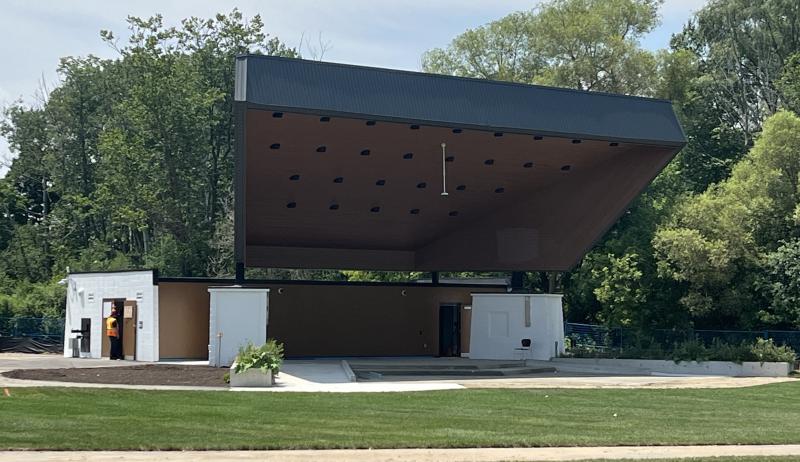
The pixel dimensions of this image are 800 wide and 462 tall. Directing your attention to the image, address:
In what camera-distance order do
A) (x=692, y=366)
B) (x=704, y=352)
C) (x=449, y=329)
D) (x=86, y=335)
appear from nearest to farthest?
(x=692, y=366), (x=704, y=352), (x=86, y=335), (x=449, y=329)

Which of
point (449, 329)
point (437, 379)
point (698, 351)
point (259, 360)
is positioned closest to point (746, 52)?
point (449, 329)

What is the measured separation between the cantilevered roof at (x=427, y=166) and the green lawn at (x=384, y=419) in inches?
311

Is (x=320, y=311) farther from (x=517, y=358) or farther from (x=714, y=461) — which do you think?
(x=714, y=461)

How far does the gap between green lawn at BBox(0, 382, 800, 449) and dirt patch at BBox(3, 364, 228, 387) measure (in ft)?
9.73

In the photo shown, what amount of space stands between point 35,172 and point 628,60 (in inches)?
1769

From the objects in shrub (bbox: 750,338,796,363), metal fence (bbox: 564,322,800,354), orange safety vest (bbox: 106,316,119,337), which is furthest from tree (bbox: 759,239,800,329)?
orange safety vest (bbox: 106,316,119,337)

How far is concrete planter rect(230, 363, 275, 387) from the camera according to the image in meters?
23.0

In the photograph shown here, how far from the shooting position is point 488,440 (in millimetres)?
13773

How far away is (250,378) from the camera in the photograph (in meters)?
23.1

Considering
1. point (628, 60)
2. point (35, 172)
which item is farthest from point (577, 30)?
point (35, 172)

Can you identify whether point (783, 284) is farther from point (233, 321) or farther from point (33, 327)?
point (33, 327)

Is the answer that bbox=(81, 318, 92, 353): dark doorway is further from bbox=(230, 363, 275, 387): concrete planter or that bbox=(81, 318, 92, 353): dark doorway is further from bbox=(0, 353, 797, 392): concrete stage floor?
bbox=(230, 363, 275, 387): concrete planter

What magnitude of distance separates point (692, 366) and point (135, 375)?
17.0m

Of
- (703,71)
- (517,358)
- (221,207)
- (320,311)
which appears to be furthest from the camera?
(221,207)
